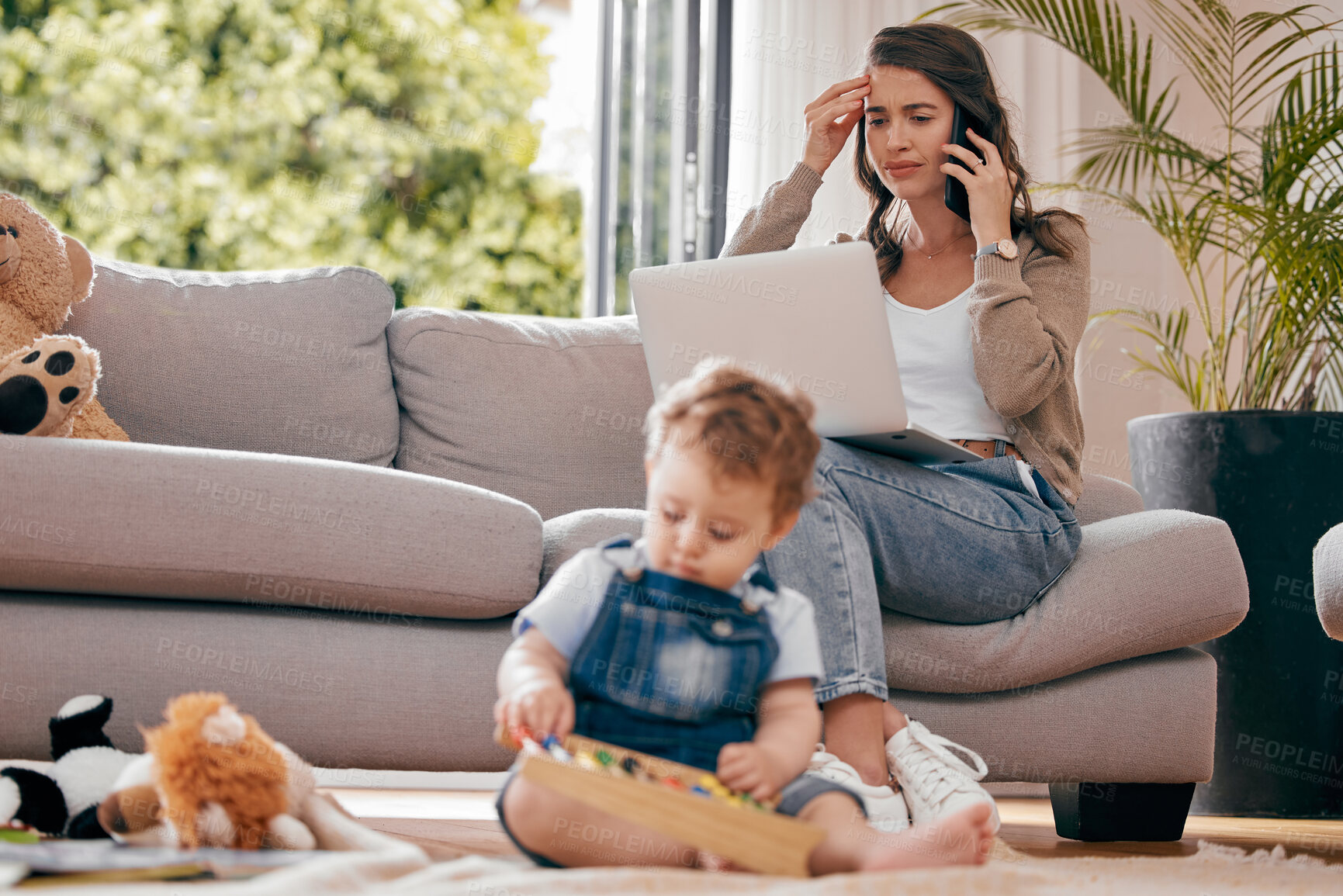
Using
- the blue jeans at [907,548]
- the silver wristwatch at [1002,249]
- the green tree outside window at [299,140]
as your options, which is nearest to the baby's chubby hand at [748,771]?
the blue jeans at [907,548]

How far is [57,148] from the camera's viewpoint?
20.2 feet

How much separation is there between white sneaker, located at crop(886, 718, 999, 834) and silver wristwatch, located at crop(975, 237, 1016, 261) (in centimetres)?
64

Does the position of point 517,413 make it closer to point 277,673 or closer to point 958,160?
point 277,673

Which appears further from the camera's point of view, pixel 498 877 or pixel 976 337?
pixel 976 337

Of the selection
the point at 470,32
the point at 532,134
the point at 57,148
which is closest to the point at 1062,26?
the point at 532,134

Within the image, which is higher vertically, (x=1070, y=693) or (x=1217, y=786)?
(x=1070, y=693)

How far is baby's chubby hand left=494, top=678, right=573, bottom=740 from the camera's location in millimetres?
822

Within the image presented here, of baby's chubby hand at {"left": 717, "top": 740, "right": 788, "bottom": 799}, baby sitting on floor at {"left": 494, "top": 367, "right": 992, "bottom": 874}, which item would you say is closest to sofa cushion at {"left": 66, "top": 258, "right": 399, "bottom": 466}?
baby sitting on floor at {"left": 494, "top": 367, "right": 992, "bottom": 874}

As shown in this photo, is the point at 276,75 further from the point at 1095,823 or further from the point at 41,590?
the point at 1095,823

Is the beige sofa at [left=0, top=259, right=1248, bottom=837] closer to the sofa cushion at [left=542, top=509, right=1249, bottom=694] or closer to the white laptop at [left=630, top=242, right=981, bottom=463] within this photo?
the sofa cushion at [left=542, top=509, right=1249, bottom=694]

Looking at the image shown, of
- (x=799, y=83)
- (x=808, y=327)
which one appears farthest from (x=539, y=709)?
(x=799, y=83)

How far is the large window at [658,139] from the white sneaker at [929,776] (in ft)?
7.06

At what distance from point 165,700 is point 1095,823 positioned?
1.22m

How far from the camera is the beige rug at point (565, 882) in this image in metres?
0.73
